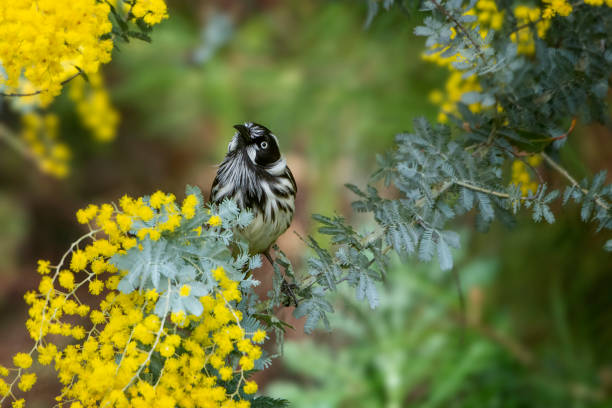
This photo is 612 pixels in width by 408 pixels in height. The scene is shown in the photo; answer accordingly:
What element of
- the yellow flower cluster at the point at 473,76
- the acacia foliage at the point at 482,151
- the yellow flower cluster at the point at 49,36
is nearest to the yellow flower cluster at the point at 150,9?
the yellow flower cluster at the point at 49,36

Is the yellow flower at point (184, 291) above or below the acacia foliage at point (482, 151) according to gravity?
below

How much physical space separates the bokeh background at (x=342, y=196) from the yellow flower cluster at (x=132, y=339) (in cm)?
68

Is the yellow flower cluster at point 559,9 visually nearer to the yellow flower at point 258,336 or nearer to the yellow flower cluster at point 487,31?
the yellow flower cluster at point 487,31

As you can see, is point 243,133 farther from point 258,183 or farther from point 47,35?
point 47,35

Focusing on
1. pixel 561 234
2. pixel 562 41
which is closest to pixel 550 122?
pixel 562 41

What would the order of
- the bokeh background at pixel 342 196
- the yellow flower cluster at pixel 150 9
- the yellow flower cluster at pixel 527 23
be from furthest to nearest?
the bokeh background at pixel 342 196
the yellow flower cluster at pixel 527 23
the yellow flower cluster at pixel 150 9

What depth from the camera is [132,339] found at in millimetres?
750

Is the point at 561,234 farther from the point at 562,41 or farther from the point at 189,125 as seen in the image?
the point at 189,125

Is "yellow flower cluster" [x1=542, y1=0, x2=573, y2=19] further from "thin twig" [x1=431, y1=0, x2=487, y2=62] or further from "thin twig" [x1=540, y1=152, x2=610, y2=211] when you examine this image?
"thin twig" [x1=540, y1=152, x2=610, y2=211]

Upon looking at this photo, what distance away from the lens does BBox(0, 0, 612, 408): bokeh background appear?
204cm

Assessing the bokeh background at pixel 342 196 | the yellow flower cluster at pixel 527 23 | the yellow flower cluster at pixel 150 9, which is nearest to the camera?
the yellow flower cluster at pixel 150 9

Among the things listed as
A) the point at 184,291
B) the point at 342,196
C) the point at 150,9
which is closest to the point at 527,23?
the point at 150,9

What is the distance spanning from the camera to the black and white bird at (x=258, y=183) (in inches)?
43.2

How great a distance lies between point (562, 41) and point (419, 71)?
155 cm
